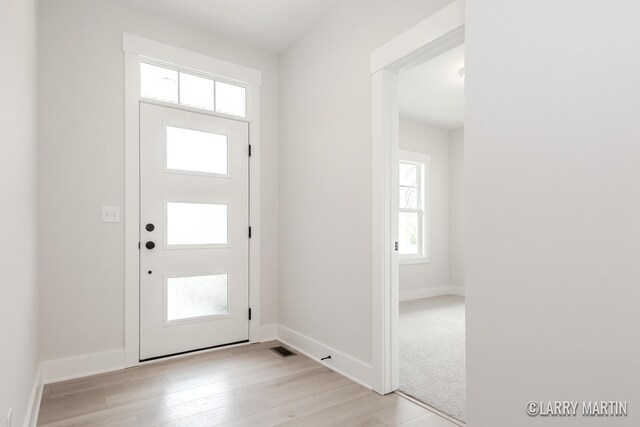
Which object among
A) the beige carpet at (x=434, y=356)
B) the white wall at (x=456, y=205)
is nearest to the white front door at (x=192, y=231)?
the beige carpet at (x=434, y=356)

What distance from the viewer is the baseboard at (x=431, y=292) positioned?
5688 millimetres

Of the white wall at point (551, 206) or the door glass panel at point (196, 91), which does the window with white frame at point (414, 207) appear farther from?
the white wall at point (551, 206)

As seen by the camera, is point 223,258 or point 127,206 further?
point 223,258

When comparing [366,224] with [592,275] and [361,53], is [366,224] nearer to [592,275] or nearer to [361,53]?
[361,53]

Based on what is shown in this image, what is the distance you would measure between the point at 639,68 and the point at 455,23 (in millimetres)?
1183

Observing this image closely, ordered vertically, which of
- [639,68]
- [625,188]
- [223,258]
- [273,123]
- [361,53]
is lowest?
[223,258]

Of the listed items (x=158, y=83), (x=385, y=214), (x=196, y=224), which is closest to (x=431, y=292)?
(x=385, y=214)

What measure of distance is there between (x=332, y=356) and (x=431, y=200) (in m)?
3.96

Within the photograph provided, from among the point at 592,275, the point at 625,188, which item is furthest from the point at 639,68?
the point at 592,275

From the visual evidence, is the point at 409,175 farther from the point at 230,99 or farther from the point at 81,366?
the point at 81,366

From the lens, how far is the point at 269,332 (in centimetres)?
Result: 356

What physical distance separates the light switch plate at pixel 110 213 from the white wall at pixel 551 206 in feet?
8.57

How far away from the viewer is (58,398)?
A: 230cm

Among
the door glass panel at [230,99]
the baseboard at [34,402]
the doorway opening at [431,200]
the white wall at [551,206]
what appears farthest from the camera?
the doorway opening at [431,200]
